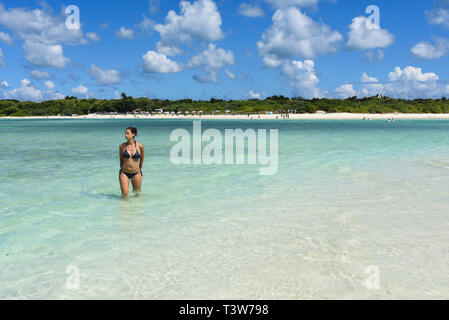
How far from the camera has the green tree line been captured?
13725 cm

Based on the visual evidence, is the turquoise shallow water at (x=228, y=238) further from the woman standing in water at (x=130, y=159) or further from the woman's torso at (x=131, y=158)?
the woman's torso at (x=131, y=158)

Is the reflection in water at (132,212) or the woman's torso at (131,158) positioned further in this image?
the woman's torso at (131,158)

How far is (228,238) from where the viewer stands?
19.2ft

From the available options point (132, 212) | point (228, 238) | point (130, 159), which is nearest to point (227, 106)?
point (130, 159)

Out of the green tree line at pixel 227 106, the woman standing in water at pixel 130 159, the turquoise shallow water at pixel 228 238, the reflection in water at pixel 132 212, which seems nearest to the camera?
the turquoise shallow water at pixel 228 238

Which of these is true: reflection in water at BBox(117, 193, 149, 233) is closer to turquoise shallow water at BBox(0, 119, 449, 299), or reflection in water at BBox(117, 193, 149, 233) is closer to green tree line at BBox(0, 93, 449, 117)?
turquoise shallow water at BBox(0, 119, 449, 299)

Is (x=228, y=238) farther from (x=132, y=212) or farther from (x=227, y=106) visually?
(x=227, y=106)

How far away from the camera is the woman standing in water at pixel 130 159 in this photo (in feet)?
26.2

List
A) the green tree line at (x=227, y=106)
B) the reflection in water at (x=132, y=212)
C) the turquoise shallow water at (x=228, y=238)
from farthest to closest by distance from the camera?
1. the green tree line at (x=227, y=106)
2. the reflection in water at (x=132, y=212)
3. the turquoise shallow water at (x=228, y=238)

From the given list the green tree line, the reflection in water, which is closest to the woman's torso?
the reflection in water

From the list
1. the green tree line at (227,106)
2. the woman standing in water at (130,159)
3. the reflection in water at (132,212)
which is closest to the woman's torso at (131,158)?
the woman standing in water at (130,159)

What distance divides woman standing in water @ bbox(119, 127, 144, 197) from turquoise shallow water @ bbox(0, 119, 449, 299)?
0.47 metres

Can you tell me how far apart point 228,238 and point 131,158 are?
329cm
